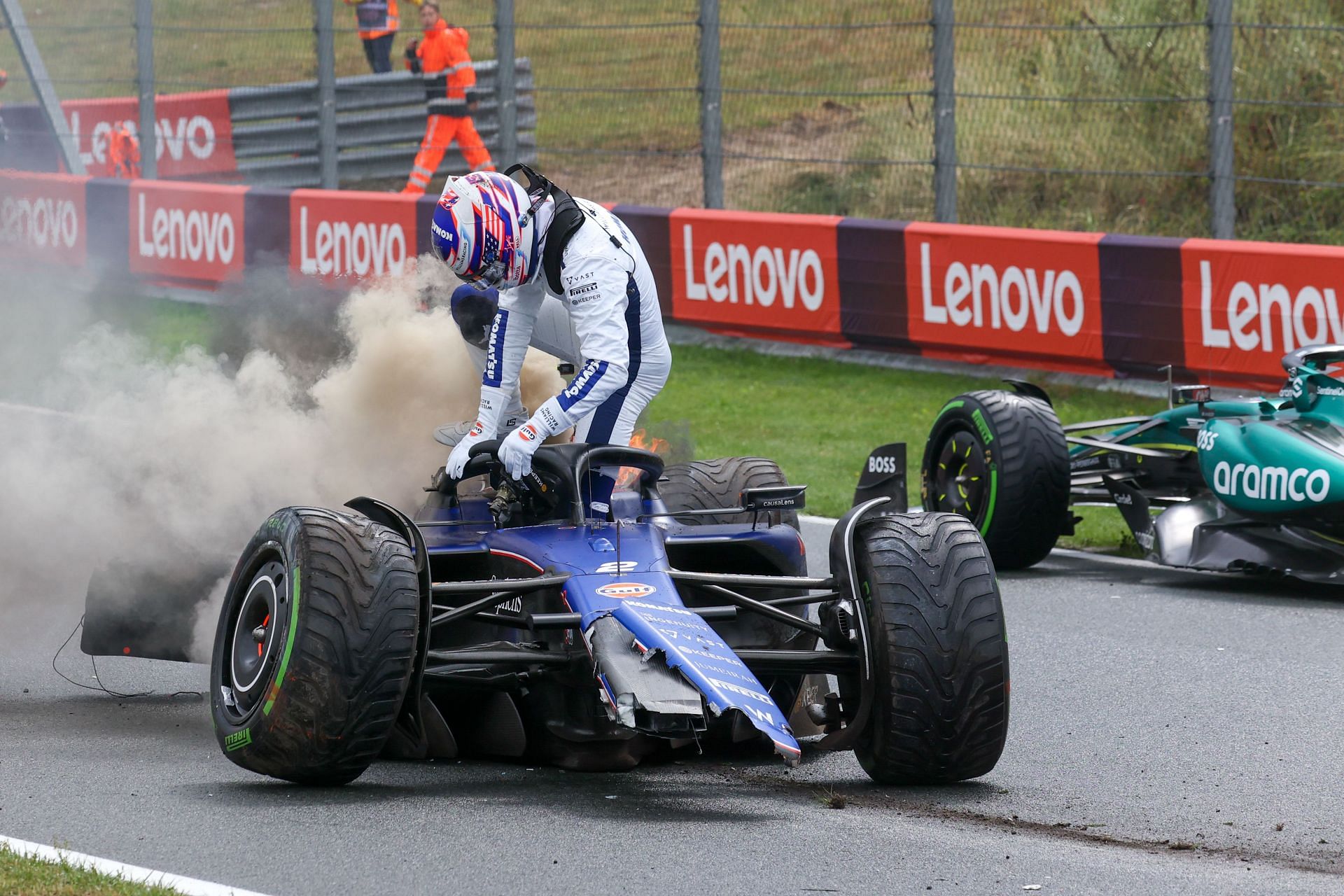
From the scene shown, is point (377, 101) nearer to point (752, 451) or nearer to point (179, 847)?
point (752, 451)

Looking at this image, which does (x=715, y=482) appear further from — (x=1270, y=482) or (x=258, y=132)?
(x=258, y=132)

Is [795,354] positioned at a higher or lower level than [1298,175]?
lower

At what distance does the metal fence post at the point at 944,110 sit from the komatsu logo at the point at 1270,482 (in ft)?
22.7

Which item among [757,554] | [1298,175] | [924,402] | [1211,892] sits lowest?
[1211,892]

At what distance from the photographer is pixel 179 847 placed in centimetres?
562

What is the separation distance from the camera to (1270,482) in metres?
9.41

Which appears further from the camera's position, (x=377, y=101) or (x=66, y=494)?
(x=377, y=101)

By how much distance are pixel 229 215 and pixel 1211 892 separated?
16.5 m

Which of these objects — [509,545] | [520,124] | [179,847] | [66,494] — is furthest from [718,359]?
[179,847]

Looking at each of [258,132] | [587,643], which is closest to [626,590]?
[587,643]

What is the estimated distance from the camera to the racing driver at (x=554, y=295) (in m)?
7.26

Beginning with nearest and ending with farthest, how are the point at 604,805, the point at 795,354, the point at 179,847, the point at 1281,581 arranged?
the point at 179,847, the point at 604,805, the point at 1281,581, the point at 795,354

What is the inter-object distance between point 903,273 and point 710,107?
2882 mm

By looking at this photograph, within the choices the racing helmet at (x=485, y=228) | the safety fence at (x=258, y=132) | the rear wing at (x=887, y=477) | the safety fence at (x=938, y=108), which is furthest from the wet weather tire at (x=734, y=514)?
the safety fence at (x=258, y=132)
